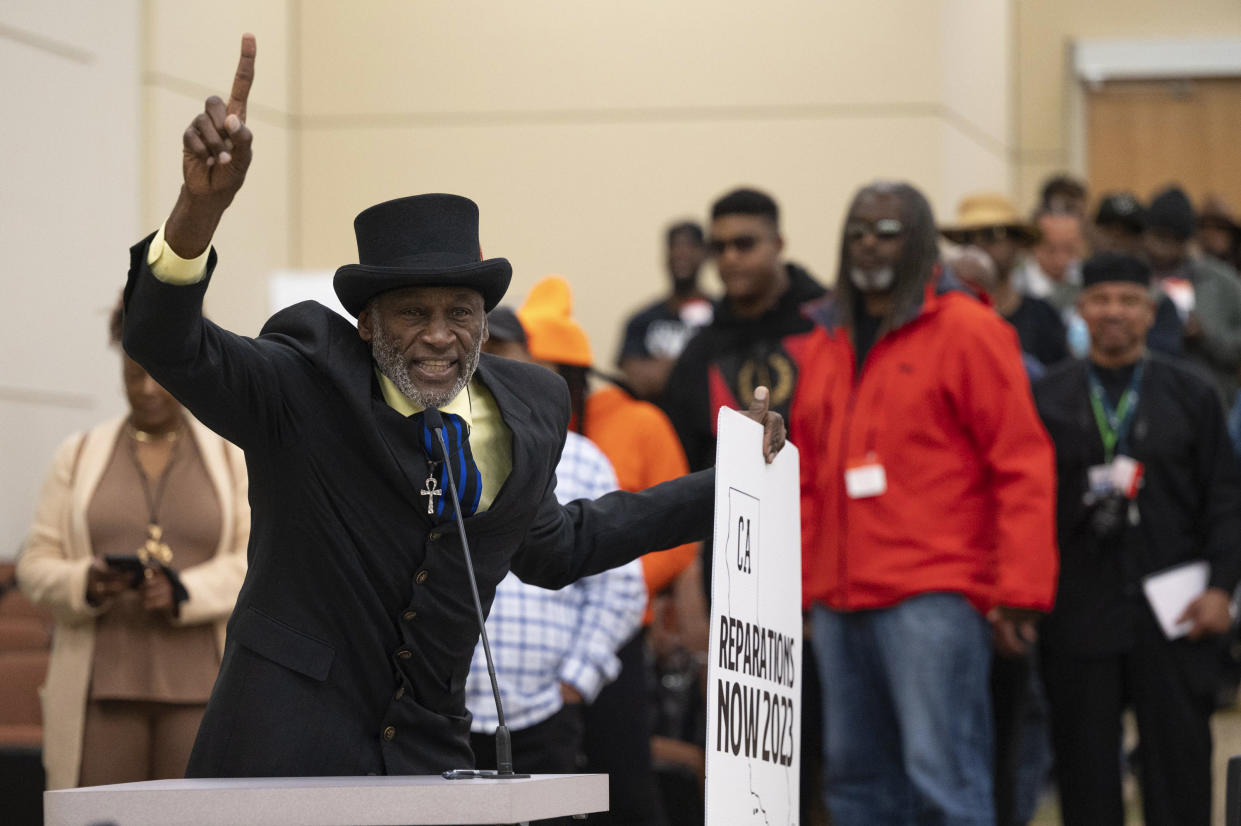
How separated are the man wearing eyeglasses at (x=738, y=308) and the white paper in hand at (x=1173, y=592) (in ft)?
5.12

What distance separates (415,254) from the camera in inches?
132

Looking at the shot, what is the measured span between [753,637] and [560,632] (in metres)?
1.53

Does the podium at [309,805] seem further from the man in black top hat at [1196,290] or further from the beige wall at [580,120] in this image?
the beige wall at [580,120]

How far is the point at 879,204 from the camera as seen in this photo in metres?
5.73

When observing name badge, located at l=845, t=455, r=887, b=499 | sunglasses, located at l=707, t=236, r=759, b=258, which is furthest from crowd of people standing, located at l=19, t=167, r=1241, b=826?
sunglasses, located at l=707, t=236, r=759, b=258

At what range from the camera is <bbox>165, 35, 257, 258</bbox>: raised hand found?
2859 mm

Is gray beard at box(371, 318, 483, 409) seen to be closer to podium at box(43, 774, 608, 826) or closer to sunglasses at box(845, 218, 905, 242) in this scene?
podium at box(43, 774, 608, 826)

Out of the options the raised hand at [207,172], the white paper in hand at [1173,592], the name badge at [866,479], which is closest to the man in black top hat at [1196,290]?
the white paper in hand at [1173,592]

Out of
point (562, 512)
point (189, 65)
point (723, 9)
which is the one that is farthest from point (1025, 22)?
point (562, 512)

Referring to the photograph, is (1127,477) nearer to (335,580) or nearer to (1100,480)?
(1100,480)

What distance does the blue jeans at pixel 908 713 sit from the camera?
17.3 ft

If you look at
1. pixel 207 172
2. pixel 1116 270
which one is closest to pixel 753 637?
pixel 207 172

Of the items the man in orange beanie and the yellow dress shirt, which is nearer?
the yellow dress shirt

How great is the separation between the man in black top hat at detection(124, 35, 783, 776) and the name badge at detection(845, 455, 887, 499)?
213 centimetres
